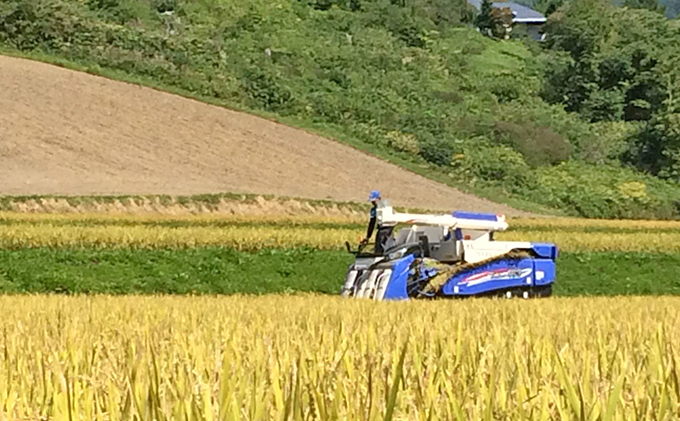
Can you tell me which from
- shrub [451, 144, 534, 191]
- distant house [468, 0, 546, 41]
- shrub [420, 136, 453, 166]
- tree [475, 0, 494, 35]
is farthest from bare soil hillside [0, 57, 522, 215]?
distant house [468, 0, 546, 41]

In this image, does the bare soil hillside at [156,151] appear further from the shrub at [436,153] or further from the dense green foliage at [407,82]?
the shrub at [436,153]

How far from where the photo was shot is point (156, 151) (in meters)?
45.0

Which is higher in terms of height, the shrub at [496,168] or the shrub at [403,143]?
the shrub at [403,143]

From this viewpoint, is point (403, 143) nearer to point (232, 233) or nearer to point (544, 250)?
point (232, 233)

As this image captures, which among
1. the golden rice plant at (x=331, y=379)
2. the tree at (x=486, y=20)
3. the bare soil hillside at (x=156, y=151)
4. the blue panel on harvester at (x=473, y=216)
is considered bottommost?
the bare soil hillside at (x=156, y=151)

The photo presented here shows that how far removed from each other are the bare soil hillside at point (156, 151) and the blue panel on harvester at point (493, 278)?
22.1 metres

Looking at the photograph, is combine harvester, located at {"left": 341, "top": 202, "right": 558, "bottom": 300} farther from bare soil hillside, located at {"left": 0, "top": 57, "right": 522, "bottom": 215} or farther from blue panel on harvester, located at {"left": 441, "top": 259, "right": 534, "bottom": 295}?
bare soil hillside, located at {"left": 0, "top": 57, "right": 522, "bottom": 215}

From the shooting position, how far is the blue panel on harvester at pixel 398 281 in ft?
53.8

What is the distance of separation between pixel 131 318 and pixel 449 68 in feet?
222

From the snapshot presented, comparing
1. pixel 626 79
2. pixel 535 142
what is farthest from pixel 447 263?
pixel 626 79

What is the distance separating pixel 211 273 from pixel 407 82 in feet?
155

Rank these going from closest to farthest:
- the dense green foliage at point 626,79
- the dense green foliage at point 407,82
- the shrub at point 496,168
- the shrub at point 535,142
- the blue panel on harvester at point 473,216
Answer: the blue panel on harvester at point 473,216, the shrub at point 496,168, the dense green foliage at point 407,82, the shrub at point 535,142, the dense green foliage at point 626,79

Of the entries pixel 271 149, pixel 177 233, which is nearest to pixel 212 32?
pixel 271 149

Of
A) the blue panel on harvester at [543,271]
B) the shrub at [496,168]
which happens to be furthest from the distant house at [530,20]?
the blue panel on harvester at [543,271]
